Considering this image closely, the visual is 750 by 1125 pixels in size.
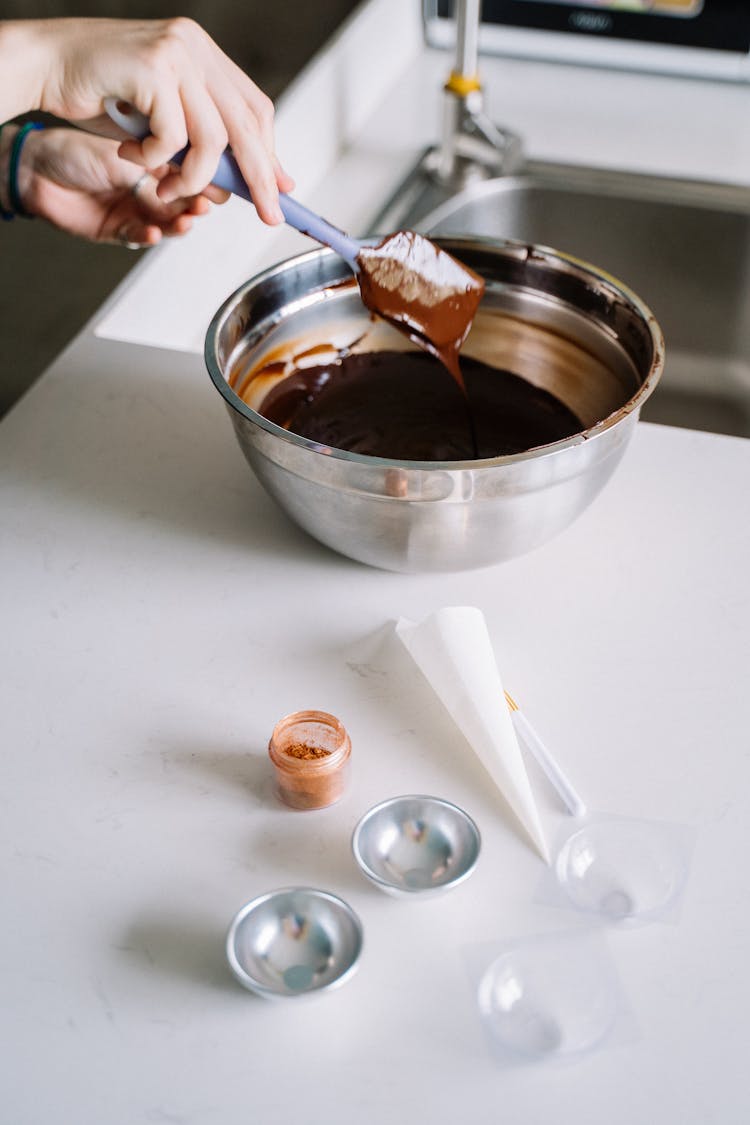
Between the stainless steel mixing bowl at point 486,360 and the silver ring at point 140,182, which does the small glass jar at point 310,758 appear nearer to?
the stainless steel mixing bowl at point 486,360

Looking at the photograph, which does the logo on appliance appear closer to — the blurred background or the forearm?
the blurred background

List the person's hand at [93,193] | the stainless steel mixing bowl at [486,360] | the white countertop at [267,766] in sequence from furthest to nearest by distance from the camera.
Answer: the person's hand at [93,193]
the stainless steel mixing bowl at [486,360]
the white countertop at [267,766]

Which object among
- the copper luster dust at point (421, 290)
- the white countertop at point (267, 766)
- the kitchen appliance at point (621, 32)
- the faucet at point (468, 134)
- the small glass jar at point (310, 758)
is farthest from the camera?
the kitchen appliance at point (621, 32)

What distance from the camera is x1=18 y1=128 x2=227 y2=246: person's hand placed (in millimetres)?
1275

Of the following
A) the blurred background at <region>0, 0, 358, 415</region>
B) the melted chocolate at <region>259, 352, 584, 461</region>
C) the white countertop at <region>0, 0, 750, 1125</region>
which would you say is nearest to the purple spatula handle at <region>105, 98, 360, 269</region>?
the melted chocolate at <region>259, 352, 584, 461</region>

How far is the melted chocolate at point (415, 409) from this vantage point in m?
1.15

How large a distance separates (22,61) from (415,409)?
0.49 m

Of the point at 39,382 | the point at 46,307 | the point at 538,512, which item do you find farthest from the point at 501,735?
the point at 46,307

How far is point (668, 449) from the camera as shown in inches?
47.8

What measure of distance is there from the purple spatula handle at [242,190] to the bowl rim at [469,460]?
0.29 ft

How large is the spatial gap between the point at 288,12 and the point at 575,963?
7.96 ft

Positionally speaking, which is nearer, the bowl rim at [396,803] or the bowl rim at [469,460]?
the bowl rim at [396,803]

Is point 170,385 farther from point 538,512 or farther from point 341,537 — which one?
point 538,512

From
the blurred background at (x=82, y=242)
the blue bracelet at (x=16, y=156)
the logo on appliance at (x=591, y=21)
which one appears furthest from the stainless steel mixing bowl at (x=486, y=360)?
the blurred background at (x=82, y=242)
